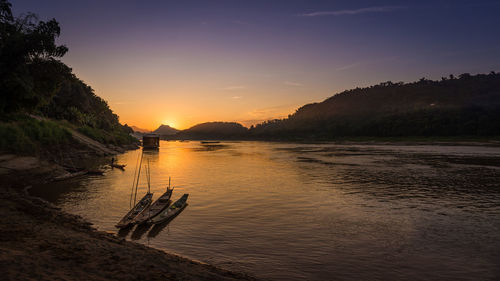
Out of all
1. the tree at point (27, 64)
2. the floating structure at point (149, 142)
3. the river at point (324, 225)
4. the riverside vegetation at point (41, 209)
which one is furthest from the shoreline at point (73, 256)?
the floating structure at point (149, 142)

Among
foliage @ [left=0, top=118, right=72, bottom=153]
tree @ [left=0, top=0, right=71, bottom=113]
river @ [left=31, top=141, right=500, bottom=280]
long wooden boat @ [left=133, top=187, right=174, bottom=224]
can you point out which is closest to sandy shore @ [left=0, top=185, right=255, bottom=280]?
river @ [left=31, top=141, right=500, bottom=280]

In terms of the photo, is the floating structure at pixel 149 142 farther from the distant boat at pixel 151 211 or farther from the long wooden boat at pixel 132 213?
the distant boat at pixel 151 211

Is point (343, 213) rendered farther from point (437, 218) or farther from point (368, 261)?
point (368, 261)

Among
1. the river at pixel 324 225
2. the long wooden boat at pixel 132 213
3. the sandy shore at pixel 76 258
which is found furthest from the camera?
→ the long wooden boat at pixel 132 213

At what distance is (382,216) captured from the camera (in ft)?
68.1

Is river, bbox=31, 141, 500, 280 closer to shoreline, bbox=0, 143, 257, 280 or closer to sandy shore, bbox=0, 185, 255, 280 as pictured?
shoreline, bbox=0, 143, 257, 280

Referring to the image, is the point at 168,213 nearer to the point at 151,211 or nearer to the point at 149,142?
the point at 151,211

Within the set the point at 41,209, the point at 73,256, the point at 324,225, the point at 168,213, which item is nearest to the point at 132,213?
the point at 168,213

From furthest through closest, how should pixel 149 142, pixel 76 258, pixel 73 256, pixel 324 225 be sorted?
pixel 149 142 → pixel 324 225 → pixel 73 256 → pixel 76 258

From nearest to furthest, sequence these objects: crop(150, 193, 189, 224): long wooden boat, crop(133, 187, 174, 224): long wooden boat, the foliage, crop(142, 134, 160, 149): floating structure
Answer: crop(133, 187, 174, 224): long wooden boat
crop(150, 193, 189, 224): long wooden boat
the foliage
crop(142, 134, 160, 149): floating structure

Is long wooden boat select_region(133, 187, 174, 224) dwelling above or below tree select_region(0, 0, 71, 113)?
below

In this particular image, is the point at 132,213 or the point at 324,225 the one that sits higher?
the point at 132,213

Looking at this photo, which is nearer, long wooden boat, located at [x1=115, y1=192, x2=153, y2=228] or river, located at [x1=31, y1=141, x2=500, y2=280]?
river, located at [x1=31, y1=141, x2=500, y2=280]

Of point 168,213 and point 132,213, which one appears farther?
point 168,213
